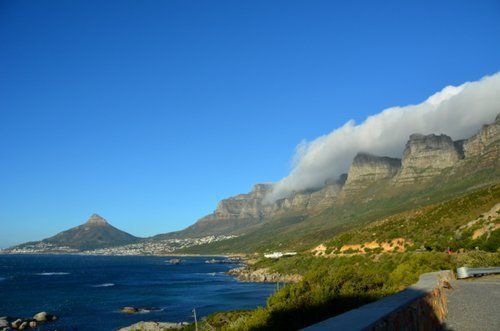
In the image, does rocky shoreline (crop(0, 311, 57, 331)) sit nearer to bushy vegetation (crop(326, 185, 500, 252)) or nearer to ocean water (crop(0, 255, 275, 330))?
ocean water (crop(0, 255, 275, 330))

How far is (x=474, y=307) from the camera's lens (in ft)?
46.8

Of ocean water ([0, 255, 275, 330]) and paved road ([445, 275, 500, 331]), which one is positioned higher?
paved road ([445, 275, 500, 331])

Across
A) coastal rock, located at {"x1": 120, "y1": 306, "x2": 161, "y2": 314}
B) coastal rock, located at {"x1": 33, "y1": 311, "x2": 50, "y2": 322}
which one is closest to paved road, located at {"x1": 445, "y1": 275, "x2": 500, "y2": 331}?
coastal rock, located at {"x1": 120, "y1": 306, "x2": 161, "y2": 314}

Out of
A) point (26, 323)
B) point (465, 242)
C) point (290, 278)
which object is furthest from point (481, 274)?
point (290, 278)

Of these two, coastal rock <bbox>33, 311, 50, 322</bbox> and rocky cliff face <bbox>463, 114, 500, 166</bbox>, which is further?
rocky cliff face <bbox>463, 114, 500, 166</bbox>

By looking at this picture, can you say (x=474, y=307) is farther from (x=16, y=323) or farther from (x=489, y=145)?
(x=489, y=145)

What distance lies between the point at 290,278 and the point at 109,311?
34.1 metres

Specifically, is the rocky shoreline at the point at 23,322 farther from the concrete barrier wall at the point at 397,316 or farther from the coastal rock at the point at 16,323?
the concrete barrier wall at the point at 397,316

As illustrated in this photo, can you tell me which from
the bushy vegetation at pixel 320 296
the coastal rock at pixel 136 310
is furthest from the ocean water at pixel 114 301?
the bushy vegetation at pixel 320 296

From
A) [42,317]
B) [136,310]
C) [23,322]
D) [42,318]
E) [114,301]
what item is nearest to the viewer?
[23,322]

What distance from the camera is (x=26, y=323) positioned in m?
46.9

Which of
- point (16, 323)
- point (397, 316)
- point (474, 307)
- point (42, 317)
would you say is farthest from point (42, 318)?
point (397, 316)

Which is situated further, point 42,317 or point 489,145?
point 489,145

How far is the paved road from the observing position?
11852mm
